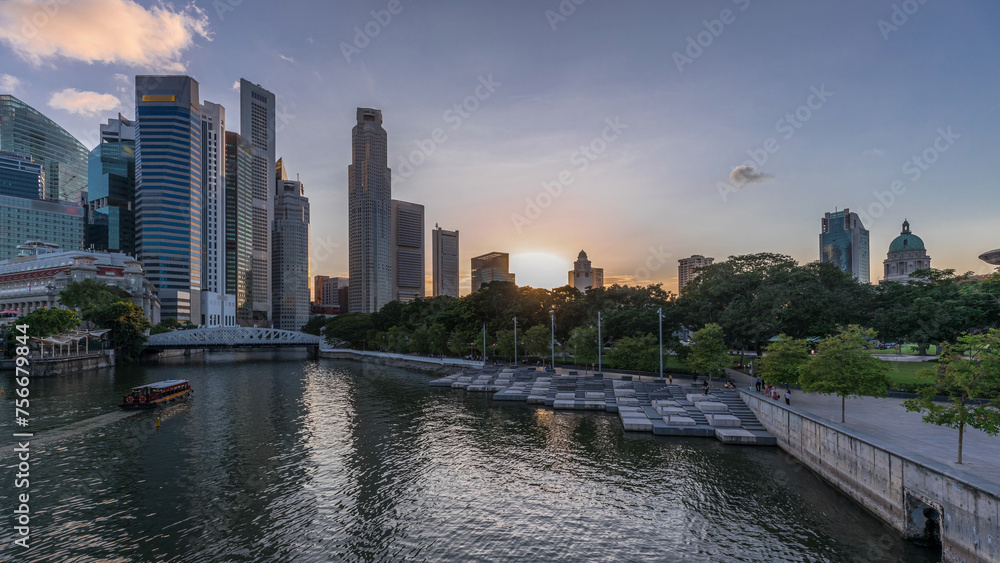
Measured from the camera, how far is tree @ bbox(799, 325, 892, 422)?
29.9m

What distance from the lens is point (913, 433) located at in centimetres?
2620

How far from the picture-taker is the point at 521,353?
88.9 m

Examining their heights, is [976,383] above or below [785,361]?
above

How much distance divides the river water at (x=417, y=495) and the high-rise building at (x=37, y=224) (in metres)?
202

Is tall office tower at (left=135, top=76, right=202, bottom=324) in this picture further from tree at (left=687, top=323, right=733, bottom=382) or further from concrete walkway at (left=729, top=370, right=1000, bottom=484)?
concrete walkway at (left=729, top=370, right=1000, bottom=484)

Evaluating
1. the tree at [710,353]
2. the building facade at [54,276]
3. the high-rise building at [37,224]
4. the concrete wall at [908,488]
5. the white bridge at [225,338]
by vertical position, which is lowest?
the white bridge at [225,338]

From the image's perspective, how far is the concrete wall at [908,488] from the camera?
16.2 metres

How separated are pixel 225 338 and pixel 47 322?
162 feet

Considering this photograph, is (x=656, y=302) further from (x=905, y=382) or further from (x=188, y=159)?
(x=188, y=159)

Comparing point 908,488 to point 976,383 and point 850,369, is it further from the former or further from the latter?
point 850,369

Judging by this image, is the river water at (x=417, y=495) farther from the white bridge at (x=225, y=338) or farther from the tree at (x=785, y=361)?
the white bridge at (x=225, y=338)

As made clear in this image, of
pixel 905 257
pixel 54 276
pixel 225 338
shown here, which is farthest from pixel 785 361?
pixel 54 276

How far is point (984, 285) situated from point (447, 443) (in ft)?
207

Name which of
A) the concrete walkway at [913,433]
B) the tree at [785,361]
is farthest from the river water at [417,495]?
the tree at [785,361]
